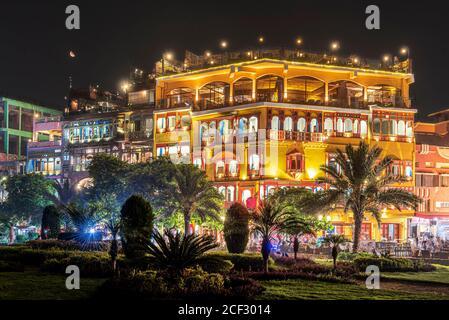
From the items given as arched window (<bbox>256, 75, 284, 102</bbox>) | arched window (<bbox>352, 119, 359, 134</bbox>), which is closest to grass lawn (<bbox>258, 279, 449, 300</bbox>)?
arched window (<bbox>256, 75, 284, 102</bbox>)

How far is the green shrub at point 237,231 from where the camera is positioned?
31.5 m

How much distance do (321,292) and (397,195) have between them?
19.2 metres

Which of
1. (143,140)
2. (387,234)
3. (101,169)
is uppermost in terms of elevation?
(143,140)

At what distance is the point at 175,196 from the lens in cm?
4378

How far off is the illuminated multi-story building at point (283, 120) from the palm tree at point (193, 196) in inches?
531

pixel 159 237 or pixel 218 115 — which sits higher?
pixel 218 115

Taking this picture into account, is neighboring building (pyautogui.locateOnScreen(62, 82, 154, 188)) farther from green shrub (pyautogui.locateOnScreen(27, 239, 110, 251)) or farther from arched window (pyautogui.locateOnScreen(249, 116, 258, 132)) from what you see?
green shrub (pyautogui.locateOnScreen(27, 239, 110, 251))

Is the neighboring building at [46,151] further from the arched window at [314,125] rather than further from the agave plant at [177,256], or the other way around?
the agave plant at [177,256]

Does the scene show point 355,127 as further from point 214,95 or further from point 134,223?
Answer: point 134,223

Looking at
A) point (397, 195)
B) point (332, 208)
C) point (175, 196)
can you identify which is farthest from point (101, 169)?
point (397, 195)

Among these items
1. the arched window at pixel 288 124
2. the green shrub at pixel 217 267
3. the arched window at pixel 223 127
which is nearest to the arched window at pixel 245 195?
the arched window at pixel 223 127

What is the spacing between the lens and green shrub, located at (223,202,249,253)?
3147 centimetres

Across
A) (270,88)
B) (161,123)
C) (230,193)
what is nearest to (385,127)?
(270,88)
